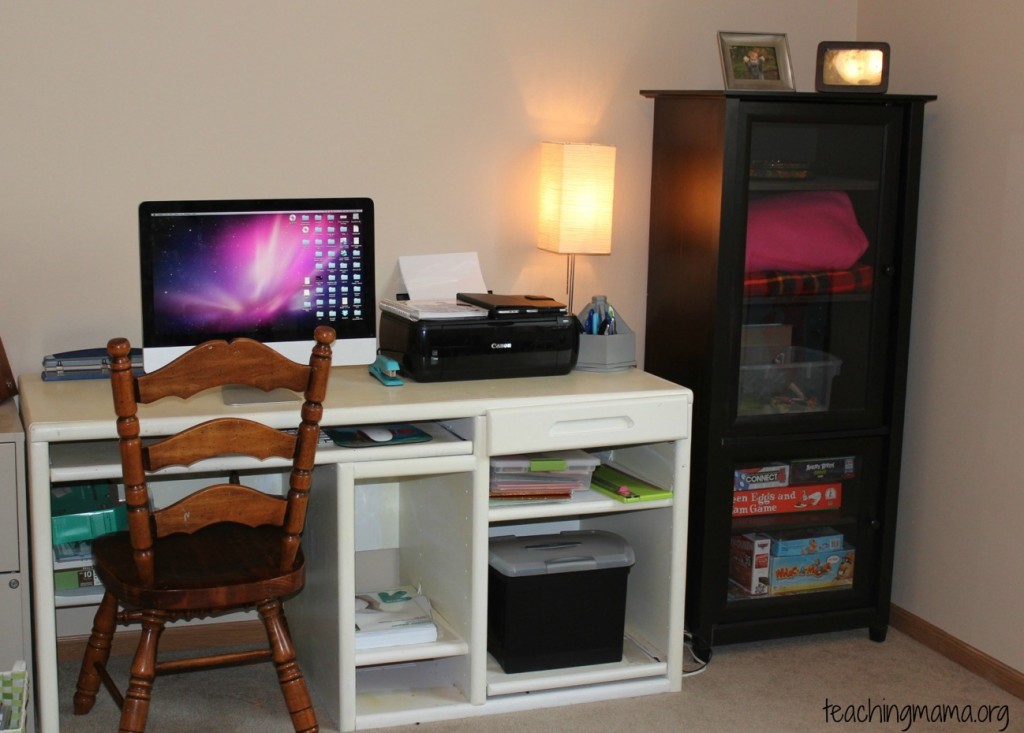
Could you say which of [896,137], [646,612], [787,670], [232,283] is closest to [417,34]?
[232,283]

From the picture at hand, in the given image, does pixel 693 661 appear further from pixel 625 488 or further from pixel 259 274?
pixel 259 274

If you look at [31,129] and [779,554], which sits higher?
[31,129]

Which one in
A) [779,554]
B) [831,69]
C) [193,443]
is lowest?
[779,554]

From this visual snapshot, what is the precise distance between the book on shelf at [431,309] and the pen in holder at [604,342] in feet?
1.01

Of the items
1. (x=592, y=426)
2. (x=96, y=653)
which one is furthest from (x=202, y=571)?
(x=592, y=426)

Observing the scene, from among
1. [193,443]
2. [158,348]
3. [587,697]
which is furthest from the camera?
[587,697]

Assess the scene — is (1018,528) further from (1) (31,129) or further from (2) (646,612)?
(1) (31,129)

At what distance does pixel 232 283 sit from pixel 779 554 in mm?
1533

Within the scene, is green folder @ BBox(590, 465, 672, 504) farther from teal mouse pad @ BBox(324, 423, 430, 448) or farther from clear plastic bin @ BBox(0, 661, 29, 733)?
clear plastic bin @ BBox(0, 661, 29, 733)

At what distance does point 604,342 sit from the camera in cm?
288

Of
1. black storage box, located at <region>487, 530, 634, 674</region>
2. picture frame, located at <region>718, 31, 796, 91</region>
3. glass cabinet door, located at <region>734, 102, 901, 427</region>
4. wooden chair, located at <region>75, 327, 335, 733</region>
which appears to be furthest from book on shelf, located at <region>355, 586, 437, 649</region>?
picture frame, located at <region>718, 31, 796, 91</region>

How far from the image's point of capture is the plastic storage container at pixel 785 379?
3021 millimetres

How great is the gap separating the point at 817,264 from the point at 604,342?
59 centimetres

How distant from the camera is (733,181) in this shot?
2840mm
